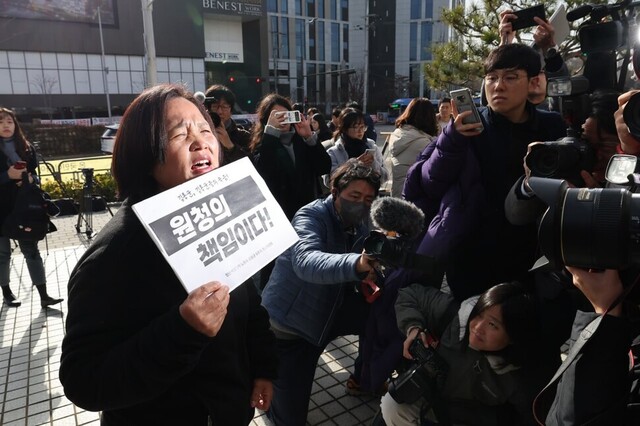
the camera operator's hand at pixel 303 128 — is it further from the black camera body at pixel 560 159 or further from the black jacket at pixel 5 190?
the black jacket at pixel 5 190

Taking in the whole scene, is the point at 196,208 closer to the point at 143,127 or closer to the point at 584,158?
the point at 143,127

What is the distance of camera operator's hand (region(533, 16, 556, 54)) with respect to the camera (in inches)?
103

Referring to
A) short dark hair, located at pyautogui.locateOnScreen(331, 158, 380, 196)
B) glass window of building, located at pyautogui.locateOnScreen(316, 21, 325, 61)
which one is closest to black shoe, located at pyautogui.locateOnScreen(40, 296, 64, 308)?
short dark hair, located at pyautogui.locateOnScreen(331, 158, 380, 196)

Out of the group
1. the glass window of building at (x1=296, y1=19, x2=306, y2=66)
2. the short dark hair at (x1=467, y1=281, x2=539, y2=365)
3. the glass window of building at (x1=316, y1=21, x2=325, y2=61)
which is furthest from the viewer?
the glass window of building at (x1=316, y1=21, x2=325, y2=61)

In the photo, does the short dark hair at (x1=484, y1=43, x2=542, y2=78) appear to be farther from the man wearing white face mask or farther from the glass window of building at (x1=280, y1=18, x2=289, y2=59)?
the glass window of building at (x1=280, y1=18, x2=289, y2=59)

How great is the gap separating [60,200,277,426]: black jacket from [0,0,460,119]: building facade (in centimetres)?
2990

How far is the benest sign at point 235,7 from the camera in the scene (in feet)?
166

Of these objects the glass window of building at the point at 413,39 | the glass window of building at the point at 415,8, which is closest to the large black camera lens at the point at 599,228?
the glass window of building at the point at 413,39

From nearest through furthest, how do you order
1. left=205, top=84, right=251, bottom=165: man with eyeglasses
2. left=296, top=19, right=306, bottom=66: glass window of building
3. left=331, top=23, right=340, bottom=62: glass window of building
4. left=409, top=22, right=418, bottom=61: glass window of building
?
left=205, top=84, right=251, bottom=165: man with eyeglasses → left=296, top=19, right=306, bottom=66: glass window of building → left=331, top=23, right=340, bottom=62: glass window of building → left=409, top=22, right=418, bottom=61: glass window of building

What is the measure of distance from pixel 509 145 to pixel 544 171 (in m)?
0.57

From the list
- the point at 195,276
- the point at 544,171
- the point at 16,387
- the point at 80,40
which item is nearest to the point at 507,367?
the point at 544,171

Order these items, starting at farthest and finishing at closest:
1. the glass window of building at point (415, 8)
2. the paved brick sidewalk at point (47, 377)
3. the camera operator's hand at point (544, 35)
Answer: the glass window of building at point (415, 8), the paved brick sidewalk at point (47, 377), the camera operator's hand at point (544, 35)

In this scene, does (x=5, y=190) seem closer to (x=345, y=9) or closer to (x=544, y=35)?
(x=544, y=35)

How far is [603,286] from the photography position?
1.26 m
